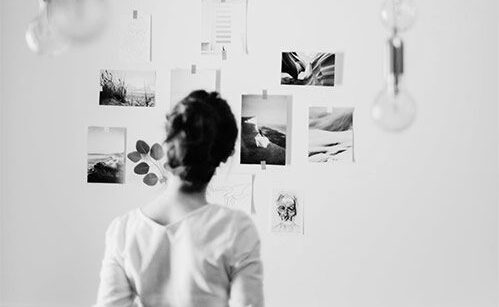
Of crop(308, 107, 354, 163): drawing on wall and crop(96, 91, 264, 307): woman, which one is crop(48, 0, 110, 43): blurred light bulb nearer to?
crop(96, 91, 264, 307): woman

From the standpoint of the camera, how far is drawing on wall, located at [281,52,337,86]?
9.39ft

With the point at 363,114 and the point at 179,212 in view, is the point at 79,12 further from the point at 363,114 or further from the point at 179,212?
the point at 363,114

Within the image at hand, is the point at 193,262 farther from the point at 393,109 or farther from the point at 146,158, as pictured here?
the point at 146,158

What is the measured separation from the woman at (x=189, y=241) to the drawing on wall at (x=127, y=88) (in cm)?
158

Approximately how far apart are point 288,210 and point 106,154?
0.70 m

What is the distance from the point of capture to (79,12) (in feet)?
2.90

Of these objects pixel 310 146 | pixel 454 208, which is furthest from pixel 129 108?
pixel 454 208

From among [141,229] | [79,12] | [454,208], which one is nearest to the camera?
[79,12]

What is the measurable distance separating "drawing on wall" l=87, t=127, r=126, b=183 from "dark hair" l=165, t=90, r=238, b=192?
1.60 m

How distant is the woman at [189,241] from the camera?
1.27 m

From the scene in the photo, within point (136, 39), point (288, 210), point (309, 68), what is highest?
point (136, 39)

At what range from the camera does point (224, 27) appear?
2.89 m

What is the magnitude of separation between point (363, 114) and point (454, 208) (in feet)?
1.53

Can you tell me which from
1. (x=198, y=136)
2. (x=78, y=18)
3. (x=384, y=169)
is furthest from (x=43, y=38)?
(x=384, y=169)
